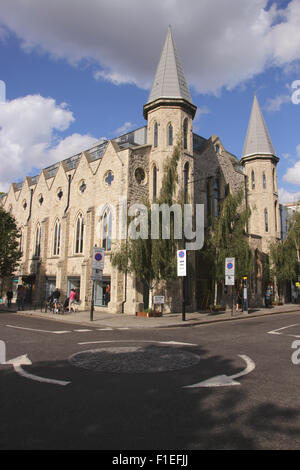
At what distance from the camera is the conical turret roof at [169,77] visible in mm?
26062

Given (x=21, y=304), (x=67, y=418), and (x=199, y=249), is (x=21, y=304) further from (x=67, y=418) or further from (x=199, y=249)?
(x=67, y=418)

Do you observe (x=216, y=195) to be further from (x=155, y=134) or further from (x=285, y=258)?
(x=285, y=258)

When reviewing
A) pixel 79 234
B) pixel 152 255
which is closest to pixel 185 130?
pixel 152 255

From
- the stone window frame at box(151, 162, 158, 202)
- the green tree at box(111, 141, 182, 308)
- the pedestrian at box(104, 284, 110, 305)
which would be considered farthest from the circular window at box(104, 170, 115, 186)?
the pedestrian at box(104, 284, 110, 305)

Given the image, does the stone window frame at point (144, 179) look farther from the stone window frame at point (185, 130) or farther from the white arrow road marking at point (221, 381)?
the white arrow road marking at point (221, 381)

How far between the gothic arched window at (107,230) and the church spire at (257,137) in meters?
19.6

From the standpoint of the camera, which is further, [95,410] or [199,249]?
[199,249]

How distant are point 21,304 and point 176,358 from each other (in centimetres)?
2027

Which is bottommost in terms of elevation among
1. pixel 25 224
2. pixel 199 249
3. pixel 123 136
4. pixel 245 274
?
pixel 245 274

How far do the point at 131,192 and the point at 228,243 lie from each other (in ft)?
25.9

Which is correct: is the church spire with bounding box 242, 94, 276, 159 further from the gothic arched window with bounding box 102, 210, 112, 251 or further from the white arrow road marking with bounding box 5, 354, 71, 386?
the white arrow road marking with bounding box 5, 354, 71, 386

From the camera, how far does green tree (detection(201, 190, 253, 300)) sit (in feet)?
76.6

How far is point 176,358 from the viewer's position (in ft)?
26.3

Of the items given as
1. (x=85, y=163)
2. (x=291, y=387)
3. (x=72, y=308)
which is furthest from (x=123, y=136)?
(x=291, y=387)
